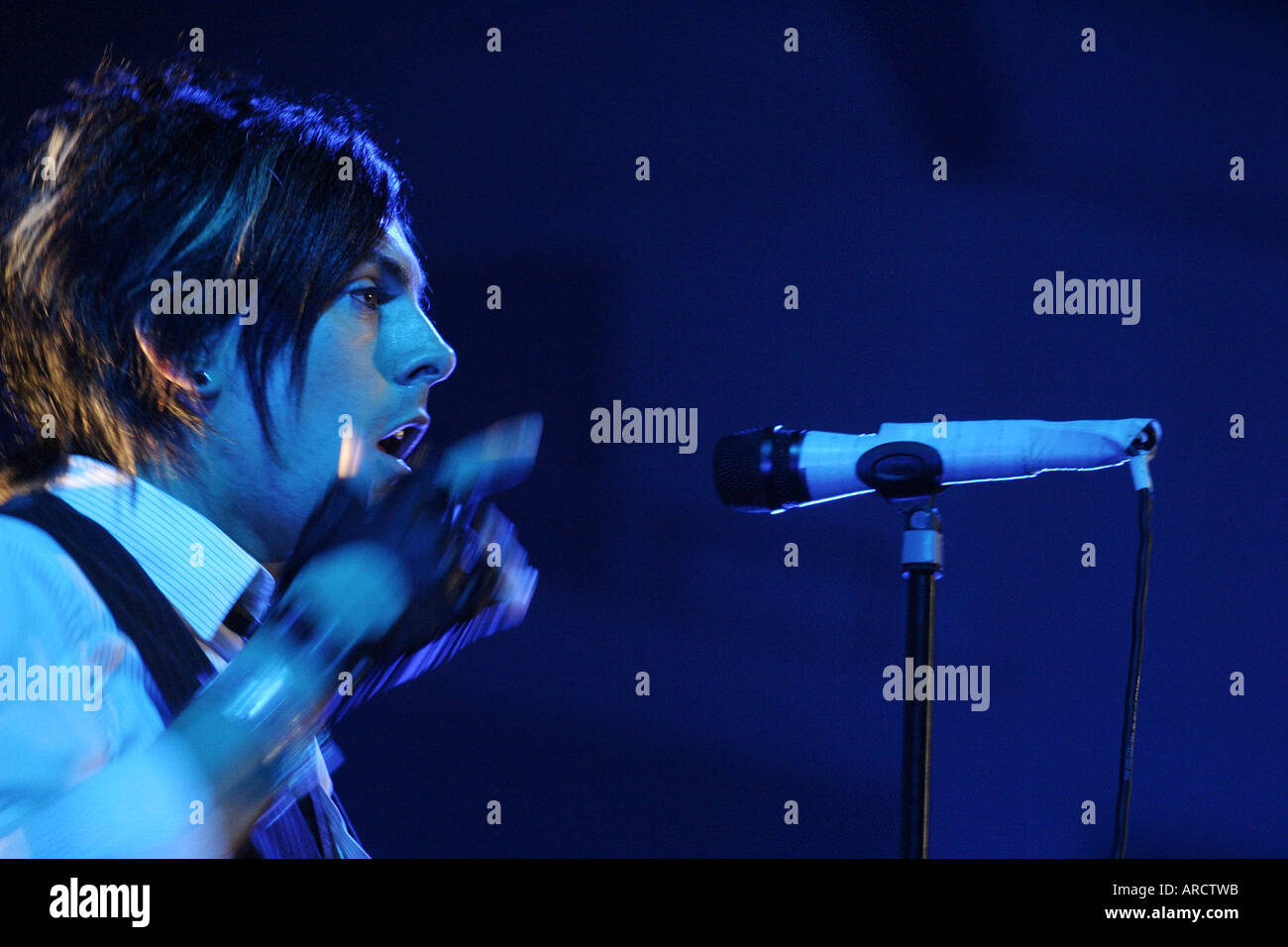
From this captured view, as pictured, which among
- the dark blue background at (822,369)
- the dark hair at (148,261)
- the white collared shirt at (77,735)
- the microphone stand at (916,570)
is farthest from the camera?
the dark blue background at (822,369)

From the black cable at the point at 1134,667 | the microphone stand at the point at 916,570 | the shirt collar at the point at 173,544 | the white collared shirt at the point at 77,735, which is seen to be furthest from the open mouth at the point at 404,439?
the black cable at the point at 1134,667

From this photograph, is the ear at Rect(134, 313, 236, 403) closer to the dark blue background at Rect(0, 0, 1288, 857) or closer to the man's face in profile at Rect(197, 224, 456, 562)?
the man's face in profile at Rect(197, 224, 456, 562)

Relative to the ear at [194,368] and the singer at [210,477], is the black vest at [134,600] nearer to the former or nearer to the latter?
the singer at [210,477]

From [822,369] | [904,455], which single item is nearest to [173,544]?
[904,455]

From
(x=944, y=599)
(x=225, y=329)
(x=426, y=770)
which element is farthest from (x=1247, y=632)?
(x=225, y=329)

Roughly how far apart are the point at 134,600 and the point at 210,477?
0.89 feet

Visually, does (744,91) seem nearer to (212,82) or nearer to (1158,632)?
(212,82)

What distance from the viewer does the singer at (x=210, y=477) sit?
4.09ft

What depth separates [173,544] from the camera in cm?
142

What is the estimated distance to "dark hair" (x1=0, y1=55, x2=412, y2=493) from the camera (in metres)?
1.54

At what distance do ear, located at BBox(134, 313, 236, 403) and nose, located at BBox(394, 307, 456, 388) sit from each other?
0.22m

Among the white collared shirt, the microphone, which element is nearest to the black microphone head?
the microphone

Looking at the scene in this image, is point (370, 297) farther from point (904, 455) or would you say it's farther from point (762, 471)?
point (904, 455)
